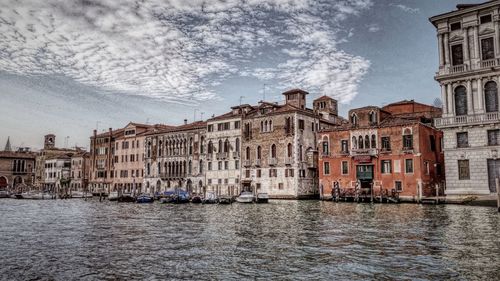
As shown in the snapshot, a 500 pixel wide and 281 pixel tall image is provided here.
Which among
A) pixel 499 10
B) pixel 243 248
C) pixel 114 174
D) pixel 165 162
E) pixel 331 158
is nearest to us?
pixel 243 248

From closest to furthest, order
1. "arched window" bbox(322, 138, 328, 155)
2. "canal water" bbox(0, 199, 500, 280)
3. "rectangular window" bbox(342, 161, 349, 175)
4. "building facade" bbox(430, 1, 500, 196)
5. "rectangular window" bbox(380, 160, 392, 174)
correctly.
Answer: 1. "canal water" bbox(0, 199, 500, 280)
2. "building facade" bbox(430, 1, 500, 196)
3. "rectangular window" bbox(380, 160, 392, 174)
4. "rectangular window" bbox(342, 161, 349, 175)
5. "arched window" bbox(322, 138, 328, 155)

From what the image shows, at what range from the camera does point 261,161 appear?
161 feet

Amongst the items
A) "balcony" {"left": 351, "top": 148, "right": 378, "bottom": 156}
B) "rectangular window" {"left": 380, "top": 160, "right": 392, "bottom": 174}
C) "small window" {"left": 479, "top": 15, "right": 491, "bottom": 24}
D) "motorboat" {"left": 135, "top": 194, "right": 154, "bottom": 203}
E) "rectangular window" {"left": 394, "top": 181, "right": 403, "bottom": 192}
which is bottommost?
"motorboat" {"left": 135, "top": 194, "right": 154, "bottom": 203}

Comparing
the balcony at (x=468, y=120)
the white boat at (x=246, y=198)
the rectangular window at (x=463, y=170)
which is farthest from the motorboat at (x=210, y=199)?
the rectangular window at (x=463, y=170)

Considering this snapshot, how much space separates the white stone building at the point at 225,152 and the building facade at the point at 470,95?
24351mm

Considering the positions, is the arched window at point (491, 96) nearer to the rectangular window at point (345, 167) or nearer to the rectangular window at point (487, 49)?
the rectangular window at point (487, 49)

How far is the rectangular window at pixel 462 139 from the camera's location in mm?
32825

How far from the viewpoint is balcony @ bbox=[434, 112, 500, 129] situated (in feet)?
103

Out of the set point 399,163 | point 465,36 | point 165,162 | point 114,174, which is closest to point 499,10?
point 465,36

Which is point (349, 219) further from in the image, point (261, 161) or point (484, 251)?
point (261, 161)

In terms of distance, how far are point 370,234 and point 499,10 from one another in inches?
986

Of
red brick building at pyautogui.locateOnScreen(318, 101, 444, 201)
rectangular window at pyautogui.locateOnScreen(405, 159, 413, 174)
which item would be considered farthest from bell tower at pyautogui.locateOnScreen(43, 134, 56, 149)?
rectangular window at pyautogui.locateOnScreen(405, 159, 413, 174)

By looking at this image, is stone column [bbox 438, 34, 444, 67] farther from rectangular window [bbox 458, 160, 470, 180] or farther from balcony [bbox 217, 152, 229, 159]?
balcony [bbox 217, 152, 229, 159]

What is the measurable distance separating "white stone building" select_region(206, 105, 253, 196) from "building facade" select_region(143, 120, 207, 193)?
1624 millimetres
